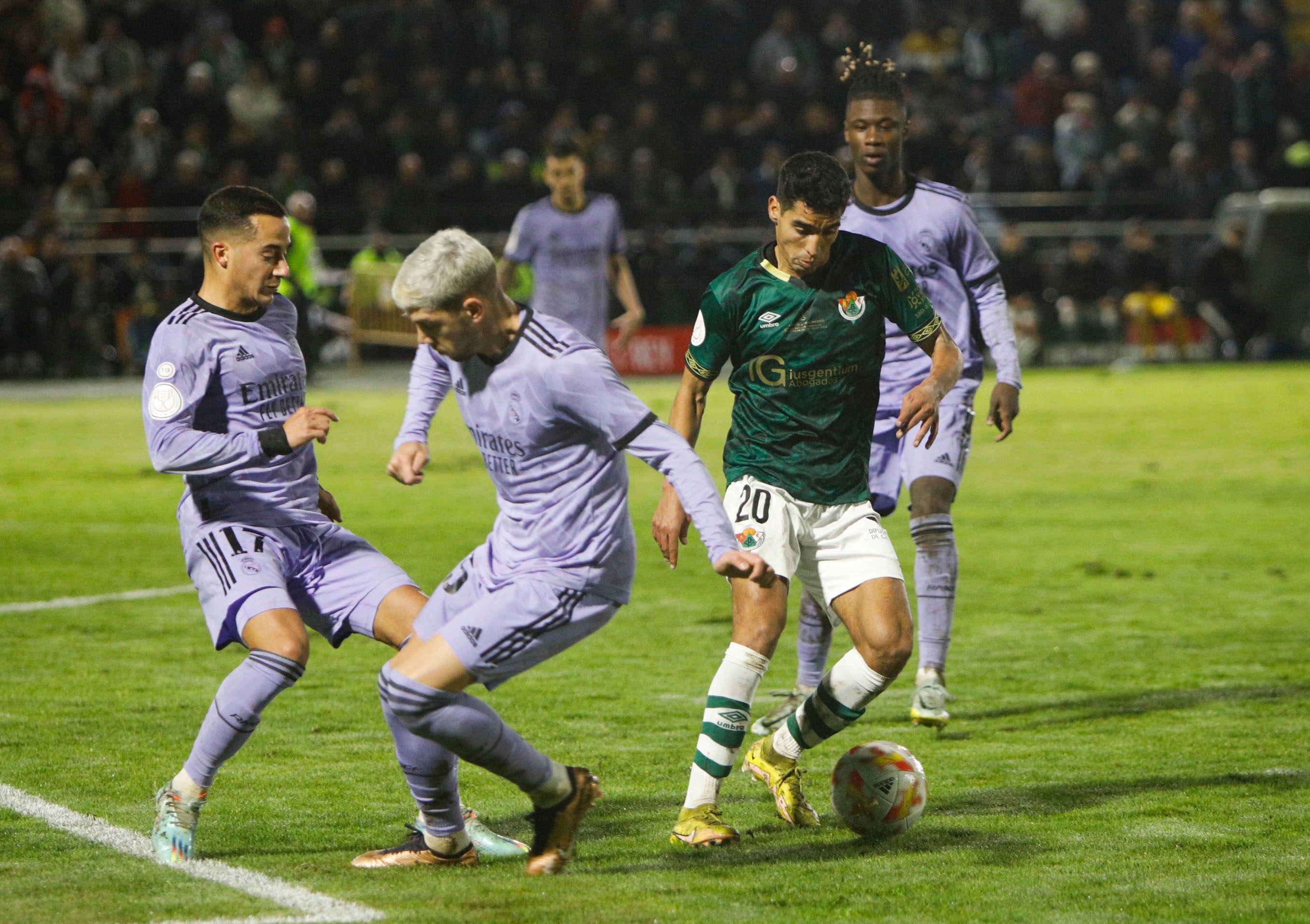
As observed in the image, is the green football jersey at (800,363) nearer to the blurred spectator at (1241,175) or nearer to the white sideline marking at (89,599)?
the white sideline marking at (89,599)

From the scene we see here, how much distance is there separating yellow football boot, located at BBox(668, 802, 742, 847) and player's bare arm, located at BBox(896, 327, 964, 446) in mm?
1292

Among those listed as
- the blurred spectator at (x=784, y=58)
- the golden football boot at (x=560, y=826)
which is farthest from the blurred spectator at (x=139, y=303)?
the golden football boot at (x=560, y=826)

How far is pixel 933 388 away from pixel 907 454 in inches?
60.1

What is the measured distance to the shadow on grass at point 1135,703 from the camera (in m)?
6.75

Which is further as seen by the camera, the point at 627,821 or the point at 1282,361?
the point at 1282,361

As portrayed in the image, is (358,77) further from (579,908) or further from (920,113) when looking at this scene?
(579,908)

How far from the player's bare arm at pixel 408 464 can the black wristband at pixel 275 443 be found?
13.1 inches

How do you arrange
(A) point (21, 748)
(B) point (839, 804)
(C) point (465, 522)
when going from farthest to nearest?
(C) point (465, 522) < (A) point (21, 748) < (B) point (839, 804)

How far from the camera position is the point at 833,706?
5238 millimetres

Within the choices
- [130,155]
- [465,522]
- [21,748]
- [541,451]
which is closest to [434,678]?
[541,451]

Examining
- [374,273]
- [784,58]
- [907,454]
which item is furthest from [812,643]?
[784,58]

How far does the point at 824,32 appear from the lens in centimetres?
2658

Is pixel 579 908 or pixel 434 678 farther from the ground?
pixel 434 678

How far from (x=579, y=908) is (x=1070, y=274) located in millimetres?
21162
